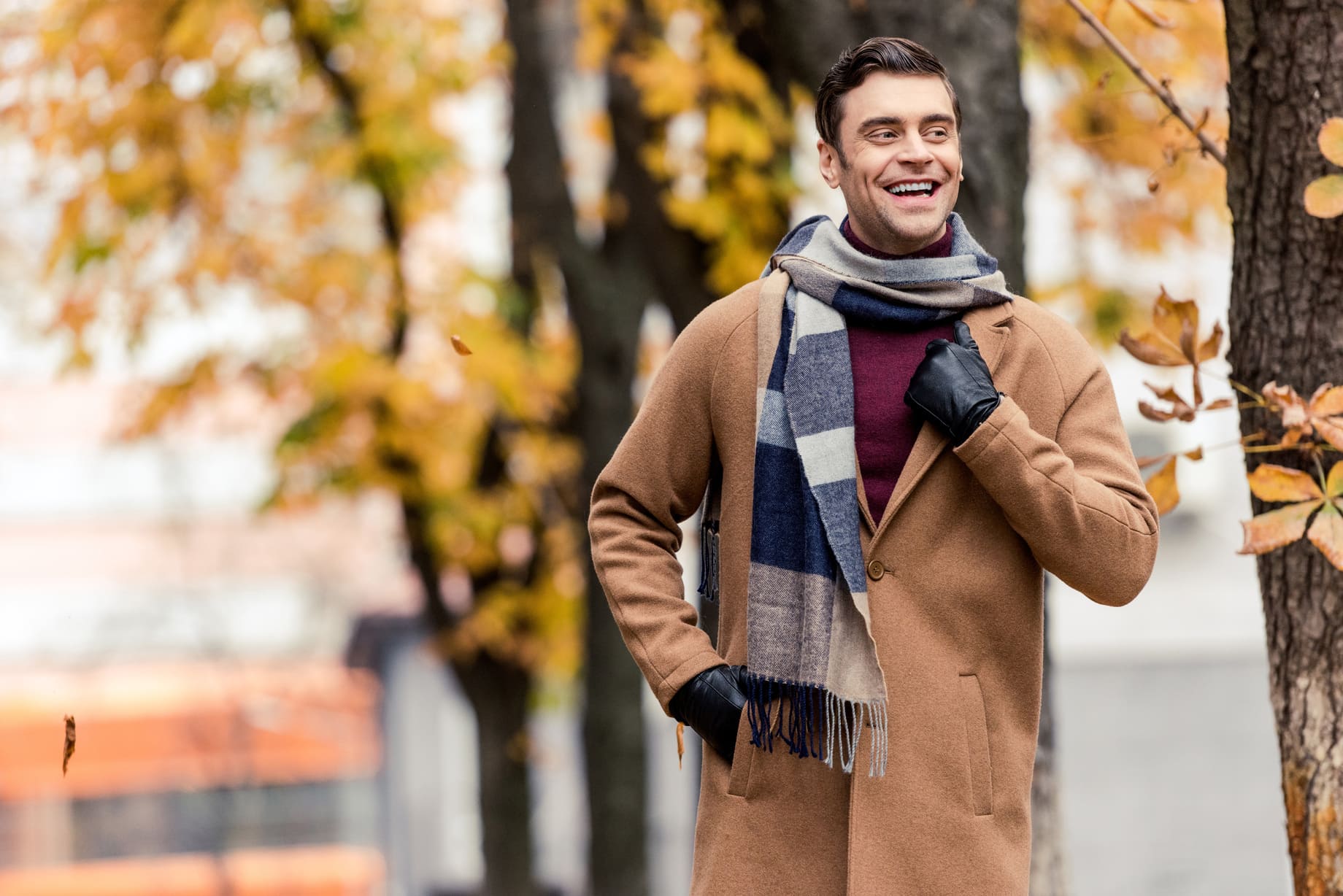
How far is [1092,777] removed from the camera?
16391 mm

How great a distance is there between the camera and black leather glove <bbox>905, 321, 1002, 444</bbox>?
2.49 m

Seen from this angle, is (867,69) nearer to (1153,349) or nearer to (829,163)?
(829,163)

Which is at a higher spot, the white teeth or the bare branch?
the bare branch

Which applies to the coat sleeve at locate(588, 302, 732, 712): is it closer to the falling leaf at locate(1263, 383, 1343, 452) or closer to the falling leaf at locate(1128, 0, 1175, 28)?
the falling leaf at locate(1263, 383, 1343, 452)

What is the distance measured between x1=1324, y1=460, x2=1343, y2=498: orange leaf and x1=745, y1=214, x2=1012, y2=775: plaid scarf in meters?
0.70

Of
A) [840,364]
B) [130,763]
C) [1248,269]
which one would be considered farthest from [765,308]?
[130,763]

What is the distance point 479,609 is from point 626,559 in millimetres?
7222

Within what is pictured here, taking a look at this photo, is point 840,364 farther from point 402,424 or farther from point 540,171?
point 402,424

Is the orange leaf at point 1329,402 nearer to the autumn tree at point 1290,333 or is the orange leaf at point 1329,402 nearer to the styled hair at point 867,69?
the autumn tree at point 1290,333

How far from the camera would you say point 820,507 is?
2.54m

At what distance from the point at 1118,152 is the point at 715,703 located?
651 cm

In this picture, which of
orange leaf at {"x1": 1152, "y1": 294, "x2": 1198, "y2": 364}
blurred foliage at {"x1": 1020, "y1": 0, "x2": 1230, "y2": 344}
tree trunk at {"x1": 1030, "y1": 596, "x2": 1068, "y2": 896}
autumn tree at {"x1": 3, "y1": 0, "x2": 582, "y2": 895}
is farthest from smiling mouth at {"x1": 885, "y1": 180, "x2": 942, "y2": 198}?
autumn tree at {"x1": 3, "y1": 0, "x2": 582, "y2": 895}

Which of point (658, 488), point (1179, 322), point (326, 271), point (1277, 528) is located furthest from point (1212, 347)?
point (326, 271)

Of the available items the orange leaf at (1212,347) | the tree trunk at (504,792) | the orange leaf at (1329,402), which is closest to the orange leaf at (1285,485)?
the orange leaf at (1329,402)
